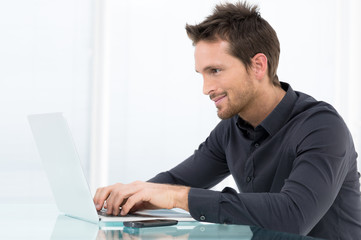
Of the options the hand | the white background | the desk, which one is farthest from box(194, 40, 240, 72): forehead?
the white background

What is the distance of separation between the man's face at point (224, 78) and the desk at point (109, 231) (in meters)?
0.63

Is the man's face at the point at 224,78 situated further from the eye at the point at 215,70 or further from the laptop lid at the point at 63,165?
the laptop lid at the point at 63,165

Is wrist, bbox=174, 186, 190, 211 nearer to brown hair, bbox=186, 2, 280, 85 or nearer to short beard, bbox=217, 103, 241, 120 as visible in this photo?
short beard, bbox=217, 103, 241, 120

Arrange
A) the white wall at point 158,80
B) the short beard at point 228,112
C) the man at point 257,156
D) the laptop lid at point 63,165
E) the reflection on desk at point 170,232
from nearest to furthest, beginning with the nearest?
1. the reflection on desk at point 170,232
2. the laptop lid at point 63,165
3. the man at point 257,156
4. the short beard at point 228,112
5. the white wall at point 158,80

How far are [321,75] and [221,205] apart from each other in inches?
140

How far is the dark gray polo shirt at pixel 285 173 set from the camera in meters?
1.23

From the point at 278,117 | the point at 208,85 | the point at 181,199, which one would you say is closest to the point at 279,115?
the point at 278,117

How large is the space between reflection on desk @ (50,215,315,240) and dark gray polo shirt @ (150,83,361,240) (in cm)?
8

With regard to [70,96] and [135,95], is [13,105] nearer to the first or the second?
[70,96]

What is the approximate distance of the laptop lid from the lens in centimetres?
113

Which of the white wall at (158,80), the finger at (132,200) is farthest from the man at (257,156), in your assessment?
the white wall at (158,80)

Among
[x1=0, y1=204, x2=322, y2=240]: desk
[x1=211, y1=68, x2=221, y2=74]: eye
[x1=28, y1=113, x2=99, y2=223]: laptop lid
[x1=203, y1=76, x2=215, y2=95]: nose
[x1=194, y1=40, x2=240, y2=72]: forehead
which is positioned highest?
[x1=194, y1=40, x2=240, y2=72]: forehead

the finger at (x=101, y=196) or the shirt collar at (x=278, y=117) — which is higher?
the shirt collar at (x=278, y=117)

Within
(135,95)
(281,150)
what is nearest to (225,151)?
(281,150)
